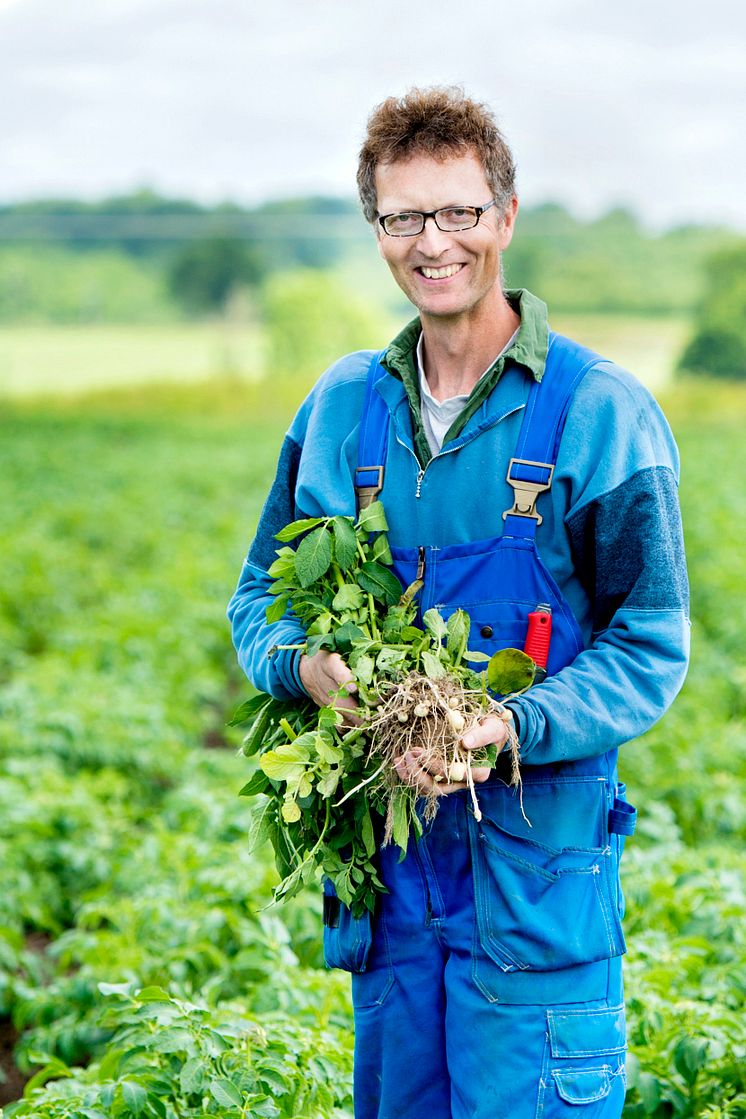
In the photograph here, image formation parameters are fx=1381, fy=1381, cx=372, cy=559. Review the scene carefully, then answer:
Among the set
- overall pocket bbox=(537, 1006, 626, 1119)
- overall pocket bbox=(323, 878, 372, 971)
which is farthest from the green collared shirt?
overall pocket bbox=(537, 1006, 626, 1119)

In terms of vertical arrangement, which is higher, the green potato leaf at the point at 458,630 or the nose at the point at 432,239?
the nose at the point at 432,239

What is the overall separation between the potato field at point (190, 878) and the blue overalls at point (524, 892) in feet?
1.77

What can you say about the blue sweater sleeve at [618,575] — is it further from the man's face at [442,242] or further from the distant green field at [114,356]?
the distant green field at [114,356]

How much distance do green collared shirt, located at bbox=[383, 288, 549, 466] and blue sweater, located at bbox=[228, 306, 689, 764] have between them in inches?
0.6

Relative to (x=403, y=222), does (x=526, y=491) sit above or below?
below

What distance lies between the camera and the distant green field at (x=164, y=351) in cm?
3628

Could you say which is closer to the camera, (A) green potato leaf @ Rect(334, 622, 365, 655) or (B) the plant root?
(B) the plant root

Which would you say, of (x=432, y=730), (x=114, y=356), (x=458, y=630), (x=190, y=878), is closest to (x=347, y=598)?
(x=458, y=630)

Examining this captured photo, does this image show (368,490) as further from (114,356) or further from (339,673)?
(114,356)

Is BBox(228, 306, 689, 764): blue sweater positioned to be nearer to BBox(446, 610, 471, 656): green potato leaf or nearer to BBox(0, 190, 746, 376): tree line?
BBox(446, 610, 471, 656): green potato leaf

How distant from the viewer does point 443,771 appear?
7.02 ft

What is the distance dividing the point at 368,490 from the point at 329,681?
0.36 meters

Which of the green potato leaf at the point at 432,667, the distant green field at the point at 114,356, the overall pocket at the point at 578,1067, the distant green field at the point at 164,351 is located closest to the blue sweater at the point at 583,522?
the green potato leaf at the point at 432,667

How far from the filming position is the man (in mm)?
2248
